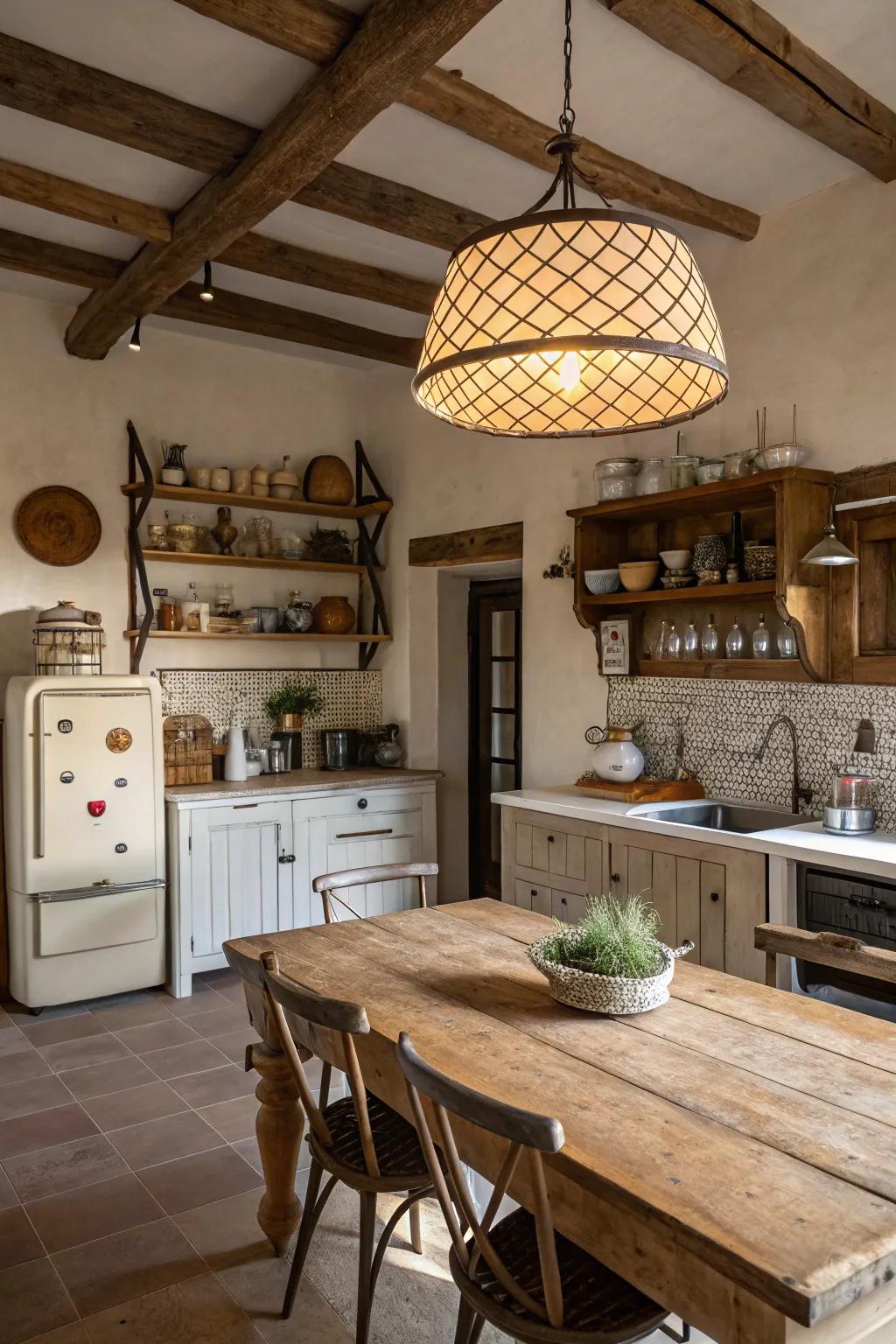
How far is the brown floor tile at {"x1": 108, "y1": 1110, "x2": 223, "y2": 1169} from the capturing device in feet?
9.83

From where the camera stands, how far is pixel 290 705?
5.44m

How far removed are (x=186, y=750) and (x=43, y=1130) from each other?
2.03 m

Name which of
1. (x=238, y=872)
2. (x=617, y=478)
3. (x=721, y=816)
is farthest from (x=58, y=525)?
(x=721, y=816)

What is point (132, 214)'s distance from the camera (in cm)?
365

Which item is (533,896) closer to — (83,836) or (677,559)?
(677,559)

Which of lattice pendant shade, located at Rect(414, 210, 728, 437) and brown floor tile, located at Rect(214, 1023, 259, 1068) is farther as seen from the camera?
brown floor tile, located at Rect(214, 1023, 259, 1068)

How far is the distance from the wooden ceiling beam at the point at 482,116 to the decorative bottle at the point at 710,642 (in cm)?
155

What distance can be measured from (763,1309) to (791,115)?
311cm

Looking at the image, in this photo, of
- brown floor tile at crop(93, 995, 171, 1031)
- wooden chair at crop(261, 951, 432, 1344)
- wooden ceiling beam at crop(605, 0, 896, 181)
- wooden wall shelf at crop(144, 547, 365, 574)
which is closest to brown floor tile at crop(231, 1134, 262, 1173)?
wooden chair at crop(261, 951, 432, 1344)

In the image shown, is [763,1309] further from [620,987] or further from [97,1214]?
[97,1214]

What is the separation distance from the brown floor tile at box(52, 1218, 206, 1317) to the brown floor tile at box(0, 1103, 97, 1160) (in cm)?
62

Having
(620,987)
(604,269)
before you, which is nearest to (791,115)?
(604,269)

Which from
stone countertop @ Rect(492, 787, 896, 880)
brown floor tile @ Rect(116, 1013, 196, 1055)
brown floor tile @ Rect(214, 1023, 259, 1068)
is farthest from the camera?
brown floor tile @ Rect(116, 1013, 196, 1055)

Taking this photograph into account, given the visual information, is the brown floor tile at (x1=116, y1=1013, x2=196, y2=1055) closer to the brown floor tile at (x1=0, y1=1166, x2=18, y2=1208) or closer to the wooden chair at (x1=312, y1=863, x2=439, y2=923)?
the brown floor tile at (x1=0, y1=1166, x2=18, y2=1208)
